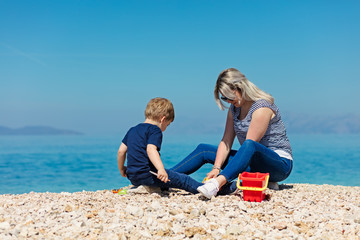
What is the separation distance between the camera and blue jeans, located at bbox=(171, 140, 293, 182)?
3980mm

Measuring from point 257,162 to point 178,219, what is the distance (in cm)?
147

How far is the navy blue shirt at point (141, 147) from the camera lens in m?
4.05

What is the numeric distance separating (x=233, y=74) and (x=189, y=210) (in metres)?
1.67

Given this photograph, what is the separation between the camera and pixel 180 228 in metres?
2.94

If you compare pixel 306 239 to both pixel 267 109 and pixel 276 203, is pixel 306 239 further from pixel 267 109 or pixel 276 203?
pixel 267 109

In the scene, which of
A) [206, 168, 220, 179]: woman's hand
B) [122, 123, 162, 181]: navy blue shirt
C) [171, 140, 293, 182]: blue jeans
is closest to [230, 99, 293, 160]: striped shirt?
[171, 140, 293, 182]: blue jeans

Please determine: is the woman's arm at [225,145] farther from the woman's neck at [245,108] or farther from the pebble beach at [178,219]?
the pebble beach at [178,219]

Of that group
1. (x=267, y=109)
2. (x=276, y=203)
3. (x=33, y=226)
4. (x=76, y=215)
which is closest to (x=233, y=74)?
(x=267, y=109)

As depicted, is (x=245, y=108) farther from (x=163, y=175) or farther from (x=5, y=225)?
(x=5, y=225)

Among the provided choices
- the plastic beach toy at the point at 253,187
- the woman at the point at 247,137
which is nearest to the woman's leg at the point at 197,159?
the woman at the point at 247,137

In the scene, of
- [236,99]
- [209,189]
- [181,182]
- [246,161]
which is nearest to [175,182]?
[181,182]

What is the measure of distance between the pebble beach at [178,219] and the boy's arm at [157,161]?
0.24 metres

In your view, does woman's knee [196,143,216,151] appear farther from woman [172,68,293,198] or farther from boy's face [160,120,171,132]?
boy's face [160,120,171,132]

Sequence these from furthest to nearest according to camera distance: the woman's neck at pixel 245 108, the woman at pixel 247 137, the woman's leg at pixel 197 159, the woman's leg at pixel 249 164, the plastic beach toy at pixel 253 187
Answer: the woman's leg at pixel 197 159, the woman's neck at pixel 245 108, the woman at pixel 247 137, the woman's leg at pixel 249 164, the plastic beach toy at pixel 253 187
